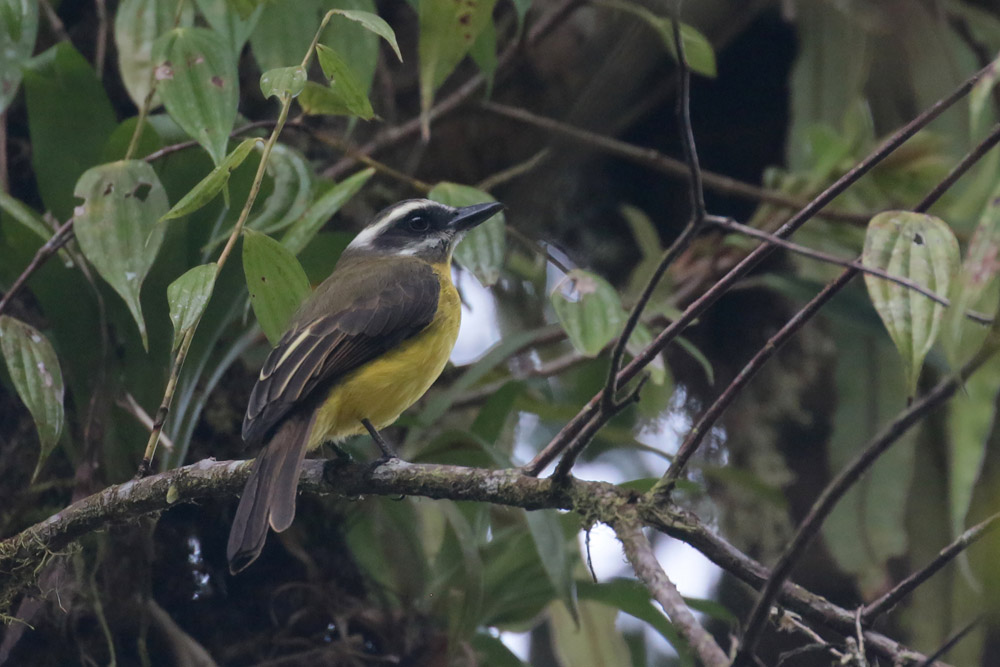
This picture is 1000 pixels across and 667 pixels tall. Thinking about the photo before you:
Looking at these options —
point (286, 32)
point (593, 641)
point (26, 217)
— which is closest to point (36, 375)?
point (26, 217)

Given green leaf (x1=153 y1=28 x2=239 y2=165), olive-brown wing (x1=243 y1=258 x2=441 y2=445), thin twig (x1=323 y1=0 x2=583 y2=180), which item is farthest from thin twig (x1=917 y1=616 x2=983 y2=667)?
thin twig (x1=323 y1=0 x2=583 y2=180)

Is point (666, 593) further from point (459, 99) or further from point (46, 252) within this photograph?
point (459, 99)

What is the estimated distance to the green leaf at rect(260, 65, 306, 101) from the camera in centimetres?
163

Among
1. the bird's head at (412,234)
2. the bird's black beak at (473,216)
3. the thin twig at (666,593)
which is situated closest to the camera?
the thin twig at (666,593)

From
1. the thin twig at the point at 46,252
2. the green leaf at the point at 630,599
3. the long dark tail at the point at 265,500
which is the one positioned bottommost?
the green leaf at the point at 630,599

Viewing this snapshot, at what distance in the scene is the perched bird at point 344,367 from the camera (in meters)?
1.93

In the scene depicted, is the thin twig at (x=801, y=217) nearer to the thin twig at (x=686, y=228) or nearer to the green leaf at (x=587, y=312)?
the thin twig at (x=686, y=228)

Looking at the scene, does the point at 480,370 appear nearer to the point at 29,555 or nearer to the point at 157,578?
the point at 157,578

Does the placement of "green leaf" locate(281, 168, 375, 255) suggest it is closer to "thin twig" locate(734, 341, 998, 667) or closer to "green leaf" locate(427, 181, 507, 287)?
"green leaf" locate(427, 181, 507, 287)

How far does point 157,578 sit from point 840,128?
2.98 metres

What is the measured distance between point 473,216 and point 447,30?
55 centimetres

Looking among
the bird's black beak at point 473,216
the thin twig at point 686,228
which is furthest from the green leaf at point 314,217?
the thin twig at point 686,228

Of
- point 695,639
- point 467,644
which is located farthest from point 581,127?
point 695,639

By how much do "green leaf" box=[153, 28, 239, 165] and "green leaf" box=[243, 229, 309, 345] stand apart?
8.4 inches
